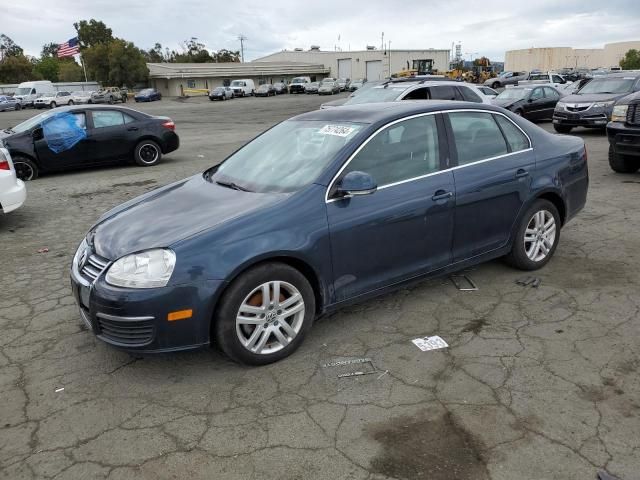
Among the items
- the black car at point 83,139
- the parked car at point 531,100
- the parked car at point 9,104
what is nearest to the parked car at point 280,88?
the parked car at point 9,104

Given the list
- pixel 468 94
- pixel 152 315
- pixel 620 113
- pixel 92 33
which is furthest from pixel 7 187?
pixel 92 33

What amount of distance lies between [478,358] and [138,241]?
2307mm

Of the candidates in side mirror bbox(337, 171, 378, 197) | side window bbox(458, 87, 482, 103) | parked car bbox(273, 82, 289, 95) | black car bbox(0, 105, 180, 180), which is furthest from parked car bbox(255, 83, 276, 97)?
side mirror bbox(337, 171, 378, 197)

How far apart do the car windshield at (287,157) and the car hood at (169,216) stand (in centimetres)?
18

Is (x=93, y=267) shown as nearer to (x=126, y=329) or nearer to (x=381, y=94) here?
(x=126, y=329)

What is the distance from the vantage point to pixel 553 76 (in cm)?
3031

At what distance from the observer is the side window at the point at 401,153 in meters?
3.86

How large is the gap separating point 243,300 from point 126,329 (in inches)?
27.7

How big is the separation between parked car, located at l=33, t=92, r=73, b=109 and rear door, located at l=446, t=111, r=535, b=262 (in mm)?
50886

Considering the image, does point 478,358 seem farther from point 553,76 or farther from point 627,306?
point 553,76

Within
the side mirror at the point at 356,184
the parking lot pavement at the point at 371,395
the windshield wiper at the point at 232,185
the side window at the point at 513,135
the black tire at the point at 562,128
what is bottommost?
the black tire at the point at 562,128

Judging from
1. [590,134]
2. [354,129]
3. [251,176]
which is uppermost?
[354,129]

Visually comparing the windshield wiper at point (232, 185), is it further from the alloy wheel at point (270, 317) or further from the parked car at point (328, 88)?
the parked car at point (328, 88)

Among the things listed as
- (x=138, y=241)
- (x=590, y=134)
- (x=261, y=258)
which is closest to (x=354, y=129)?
(x=261, y=258)
